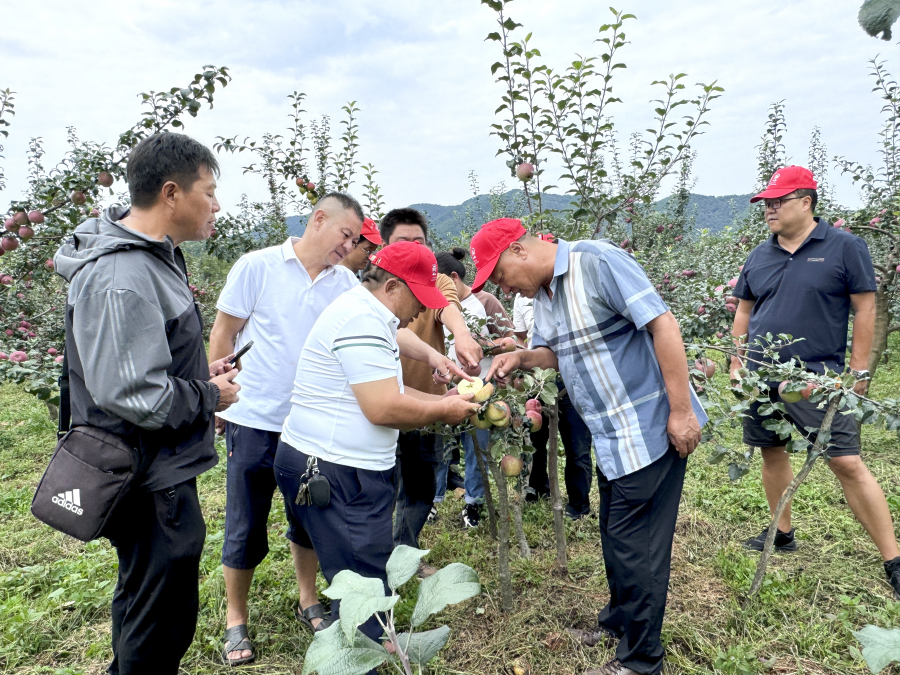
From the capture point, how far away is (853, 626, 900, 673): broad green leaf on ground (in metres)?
0.60

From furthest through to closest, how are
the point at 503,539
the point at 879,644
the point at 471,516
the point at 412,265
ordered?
1. the point at 471,516
2. the point at 503,539
3. the point at 412,265
4. the point at 879,644

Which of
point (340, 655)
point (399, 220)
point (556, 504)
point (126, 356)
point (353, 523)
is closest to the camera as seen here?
point (340, 655)

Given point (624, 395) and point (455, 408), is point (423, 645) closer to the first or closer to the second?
point (455, 408)

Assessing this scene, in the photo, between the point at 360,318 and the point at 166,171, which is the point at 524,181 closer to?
the point at 360,318

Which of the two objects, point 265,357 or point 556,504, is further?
point 556,504

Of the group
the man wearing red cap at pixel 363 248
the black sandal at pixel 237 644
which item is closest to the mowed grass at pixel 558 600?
the black sandal at pixel 237 644

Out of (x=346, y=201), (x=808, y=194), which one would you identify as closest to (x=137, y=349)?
(x=346, y=201)

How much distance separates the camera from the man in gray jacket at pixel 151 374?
143 cm

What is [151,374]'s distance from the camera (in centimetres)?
145

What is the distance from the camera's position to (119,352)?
1412 mm

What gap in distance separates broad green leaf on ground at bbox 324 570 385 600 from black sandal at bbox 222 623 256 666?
192cm

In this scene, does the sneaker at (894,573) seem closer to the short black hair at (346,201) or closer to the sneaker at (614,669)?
the sneaker at (614,669)

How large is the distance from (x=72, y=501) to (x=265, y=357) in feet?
3.17

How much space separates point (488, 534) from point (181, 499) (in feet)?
7.11
